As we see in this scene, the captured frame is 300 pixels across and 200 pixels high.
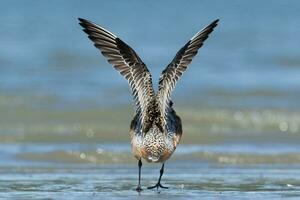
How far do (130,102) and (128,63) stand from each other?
251 inches

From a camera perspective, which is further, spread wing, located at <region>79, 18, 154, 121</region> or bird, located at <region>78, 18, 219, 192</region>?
spread wing, located at <region>79, 18, 154, 121</region>

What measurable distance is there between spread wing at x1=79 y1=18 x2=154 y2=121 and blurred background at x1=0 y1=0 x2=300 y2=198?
103cm

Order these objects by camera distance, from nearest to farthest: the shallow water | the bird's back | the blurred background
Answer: the bird's back < the shallow water < the blurred background

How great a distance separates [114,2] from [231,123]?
2225 centimetres

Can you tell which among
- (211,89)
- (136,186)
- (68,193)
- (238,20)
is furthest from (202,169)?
(238,20)

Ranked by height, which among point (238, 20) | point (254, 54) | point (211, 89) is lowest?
point (211, 89)

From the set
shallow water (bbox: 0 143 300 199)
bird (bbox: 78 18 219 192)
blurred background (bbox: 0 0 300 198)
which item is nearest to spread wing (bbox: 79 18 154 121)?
bird (bbox: 78 18 219 192)

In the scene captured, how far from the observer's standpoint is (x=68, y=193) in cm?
894

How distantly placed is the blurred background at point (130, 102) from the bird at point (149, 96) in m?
0.66

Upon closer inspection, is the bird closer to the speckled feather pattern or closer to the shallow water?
the speckled feather pattern

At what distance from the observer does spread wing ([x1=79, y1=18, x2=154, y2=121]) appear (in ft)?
30.0

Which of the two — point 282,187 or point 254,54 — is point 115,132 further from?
point 254,54

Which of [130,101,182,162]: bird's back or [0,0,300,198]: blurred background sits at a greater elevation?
[0,0,300,198]: blurred background

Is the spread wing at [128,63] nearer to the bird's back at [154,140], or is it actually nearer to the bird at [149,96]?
the bird at [149,96]
